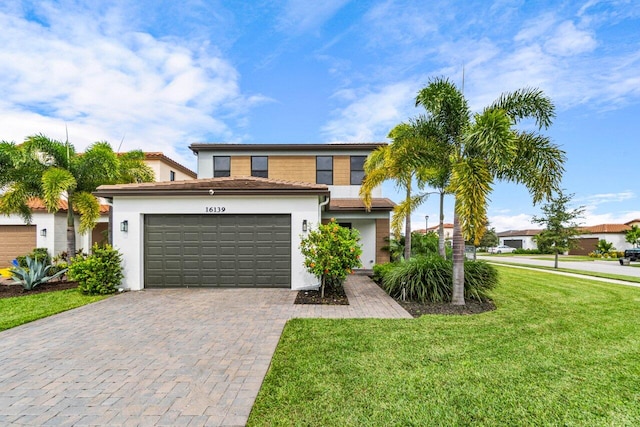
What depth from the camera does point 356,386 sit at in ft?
11.6

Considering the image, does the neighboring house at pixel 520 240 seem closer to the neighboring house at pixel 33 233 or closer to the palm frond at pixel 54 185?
the palm frond at pixel 54 185

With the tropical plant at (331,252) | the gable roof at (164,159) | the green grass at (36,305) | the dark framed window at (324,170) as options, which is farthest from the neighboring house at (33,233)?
the tropical plant at (331,252)

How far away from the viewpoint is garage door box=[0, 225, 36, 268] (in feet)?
46.6

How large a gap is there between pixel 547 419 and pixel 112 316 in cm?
796

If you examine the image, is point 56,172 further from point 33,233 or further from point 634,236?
point 634,236

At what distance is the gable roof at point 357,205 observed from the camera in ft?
47.0

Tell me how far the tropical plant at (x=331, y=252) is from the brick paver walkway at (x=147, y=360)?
1141mm

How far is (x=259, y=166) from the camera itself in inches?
647

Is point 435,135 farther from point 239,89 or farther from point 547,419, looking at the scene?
point 239,89

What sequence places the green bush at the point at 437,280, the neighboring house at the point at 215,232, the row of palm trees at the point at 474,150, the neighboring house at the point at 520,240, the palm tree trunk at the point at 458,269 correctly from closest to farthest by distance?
1. the row of palm trees at the point at 474,150
2. the palm tree trunk at the point at 458,269
3. the green bush at the point at 437,280
4. the neighboring house at the point at 215,232
5. the neighboring house at the point at 520,240

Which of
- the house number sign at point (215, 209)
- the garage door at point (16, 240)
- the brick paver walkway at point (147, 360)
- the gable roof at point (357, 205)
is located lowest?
the brick paver walkway at point (147, 360)

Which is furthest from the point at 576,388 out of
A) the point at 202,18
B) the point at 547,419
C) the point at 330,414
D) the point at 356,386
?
the point at 202,18

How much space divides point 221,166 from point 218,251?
8331 mm

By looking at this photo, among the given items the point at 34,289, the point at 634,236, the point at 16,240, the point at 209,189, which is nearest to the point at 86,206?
the point at 34,289
